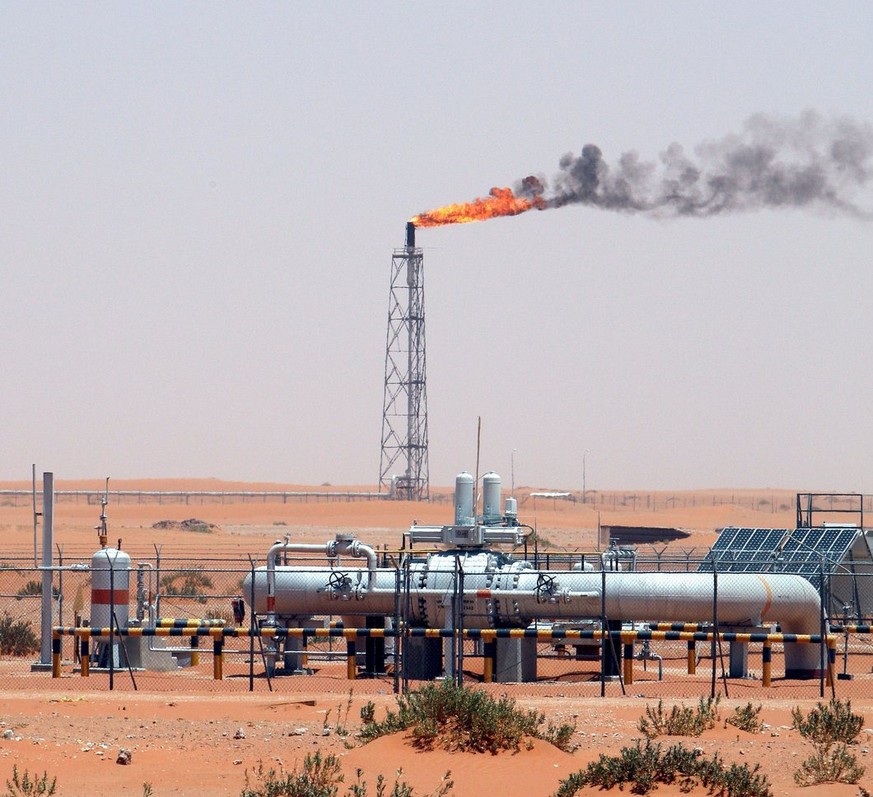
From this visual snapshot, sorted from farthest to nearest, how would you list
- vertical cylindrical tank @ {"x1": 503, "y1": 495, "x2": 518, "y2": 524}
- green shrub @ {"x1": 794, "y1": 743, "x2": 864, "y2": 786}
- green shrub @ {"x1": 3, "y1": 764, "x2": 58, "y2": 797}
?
vertical cylindrical tank @ {"x1": 503, "y1": 495, "x2": 518, "y2": 524} → green shrub @ {"x1": 794, "y1": 743, "x2": 864, "y2": 786} → green shrub @ {"x1": 3, "y1": 764, "x2": 58, "y2": 797}

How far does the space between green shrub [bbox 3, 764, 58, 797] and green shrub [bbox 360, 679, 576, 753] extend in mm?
3682

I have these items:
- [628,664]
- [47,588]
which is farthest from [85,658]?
[628,664]

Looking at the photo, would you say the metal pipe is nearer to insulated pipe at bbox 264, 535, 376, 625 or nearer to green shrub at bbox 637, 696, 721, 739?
insulated pipe at bbox 264, 535, 376, 625

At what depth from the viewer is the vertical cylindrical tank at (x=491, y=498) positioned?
2766cm

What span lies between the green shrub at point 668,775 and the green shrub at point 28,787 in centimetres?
471

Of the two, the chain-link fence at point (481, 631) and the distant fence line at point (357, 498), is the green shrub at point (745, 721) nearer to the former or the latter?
the chain-link fence at point (481, 631)

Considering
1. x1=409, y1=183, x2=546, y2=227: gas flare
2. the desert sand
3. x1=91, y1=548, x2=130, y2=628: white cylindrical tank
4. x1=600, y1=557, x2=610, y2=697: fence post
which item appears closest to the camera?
the desert sand

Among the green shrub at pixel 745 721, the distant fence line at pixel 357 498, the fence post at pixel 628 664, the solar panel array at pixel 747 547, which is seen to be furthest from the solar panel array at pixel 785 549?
the distant fence line at pixel 357 498

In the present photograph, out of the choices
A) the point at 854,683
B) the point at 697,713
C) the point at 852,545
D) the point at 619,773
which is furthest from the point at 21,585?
the point at 619,773

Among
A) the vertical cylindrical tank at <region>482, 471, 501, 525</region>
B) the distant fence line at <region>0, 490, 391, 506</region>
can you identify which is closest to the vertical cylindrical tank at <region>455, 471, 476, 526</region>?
the vertical cylindrical tank at <region>482, 471, 501, 525</region>

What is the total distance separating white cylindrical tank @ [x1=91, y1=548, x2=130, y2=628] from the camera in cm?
2520

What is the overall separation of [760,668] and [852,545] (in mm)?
5663

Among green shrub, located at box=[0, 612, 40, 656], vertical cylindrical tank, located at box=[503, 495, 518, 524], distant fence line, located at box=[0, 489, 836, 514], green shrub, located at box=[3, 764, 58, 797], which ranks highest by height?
vertical cylindrical tank, located at box=[503, 495, 518, 524]

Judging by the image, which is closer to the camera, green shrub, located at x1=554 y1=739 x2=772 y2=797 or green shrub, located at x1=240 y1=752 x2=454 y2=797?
green shrub, located at x1=240 y1=752 x2=454 y2=797
